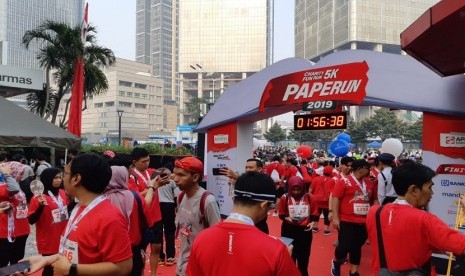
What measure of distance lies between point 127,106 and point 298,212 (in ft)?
355

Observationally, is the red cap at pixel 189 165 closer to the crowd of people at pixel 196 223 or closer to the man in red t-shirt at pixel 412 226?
the crowd of people at pixel 196 223

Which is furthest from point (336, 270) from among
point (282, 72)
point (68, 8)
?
point (68, 8)

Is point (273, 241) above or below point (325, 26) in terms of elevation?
below

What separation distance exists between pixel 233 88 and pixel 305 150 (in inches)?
244

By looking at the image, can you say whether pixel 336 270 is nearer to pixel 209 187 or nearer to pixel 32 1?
pixel 209 187

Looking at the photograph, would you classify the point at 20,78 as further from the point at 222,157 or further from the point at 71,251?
the point at 71,251

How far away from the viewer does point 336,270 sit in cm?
657

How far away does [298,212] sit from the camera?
237 inches

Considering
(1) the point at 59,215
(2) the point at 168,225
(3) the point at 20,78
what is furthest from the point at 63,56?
(1) the point at 59,215

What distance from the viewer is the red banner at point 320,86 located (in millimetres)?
7680

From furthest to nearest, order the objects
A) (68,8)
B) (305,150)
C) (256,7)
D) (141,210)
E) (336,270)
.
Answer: (256,7), (68,8), (305,150), (336,270), (141,210)

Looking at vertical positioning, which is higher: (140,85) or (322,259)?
(140,85)

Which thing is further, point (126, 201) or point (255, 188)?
point (126, 201)

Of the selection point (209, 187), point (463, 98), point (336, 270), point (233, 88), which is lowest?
point (336, 270)
